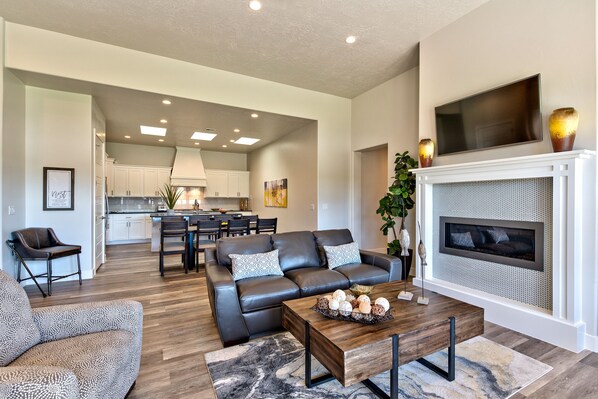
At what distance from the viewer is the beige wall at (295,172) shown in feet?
20.1

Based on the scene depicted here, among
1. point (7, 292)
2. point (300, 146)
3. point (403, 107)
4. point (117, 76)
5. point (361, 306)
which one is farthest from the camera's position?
point (300, 146)

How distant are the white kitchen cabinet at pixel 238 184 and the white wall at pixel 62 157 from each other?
208 inches

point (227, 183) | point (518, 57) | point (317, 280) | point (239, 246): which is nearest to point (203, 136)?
point (227, 183)

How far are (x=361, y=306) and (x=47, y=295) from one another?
14.0 feet

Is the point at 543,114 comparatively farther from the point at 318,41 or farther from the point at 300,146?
the point at 300,146

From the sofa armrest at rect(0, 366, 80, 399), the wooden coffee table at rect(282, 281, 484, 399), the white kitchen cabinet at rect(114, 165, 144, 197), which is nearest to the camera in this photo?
the sofa armrest at rect(0, 366, 80, 399)

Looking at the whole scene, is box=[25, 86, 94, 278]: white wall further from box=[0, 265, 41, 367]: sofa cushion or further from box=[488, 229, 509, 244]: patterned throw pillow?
box=[488, 229, 509, 244]: patterned throw pillow

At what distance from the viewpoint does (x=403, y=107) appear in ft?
15.9

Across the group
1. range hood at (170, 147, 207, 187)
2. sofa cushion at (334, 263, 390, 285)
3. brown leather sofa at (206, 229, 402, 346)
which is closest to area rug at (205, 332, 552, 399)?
brown leather sofa at (206, 229, 402, 346)

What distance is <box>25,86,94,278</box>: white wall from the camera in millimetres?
4203

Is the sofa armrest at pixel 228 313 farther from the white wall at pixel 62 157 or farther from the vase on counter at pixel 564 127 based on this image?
the white wall at pixel 62 157

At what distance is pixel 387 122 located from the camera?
17.0ft

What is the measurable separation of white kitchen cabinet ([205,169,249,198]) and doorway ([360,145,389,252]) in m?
5.08

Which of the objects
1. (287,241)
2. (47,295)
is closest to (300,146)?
(287,241)
